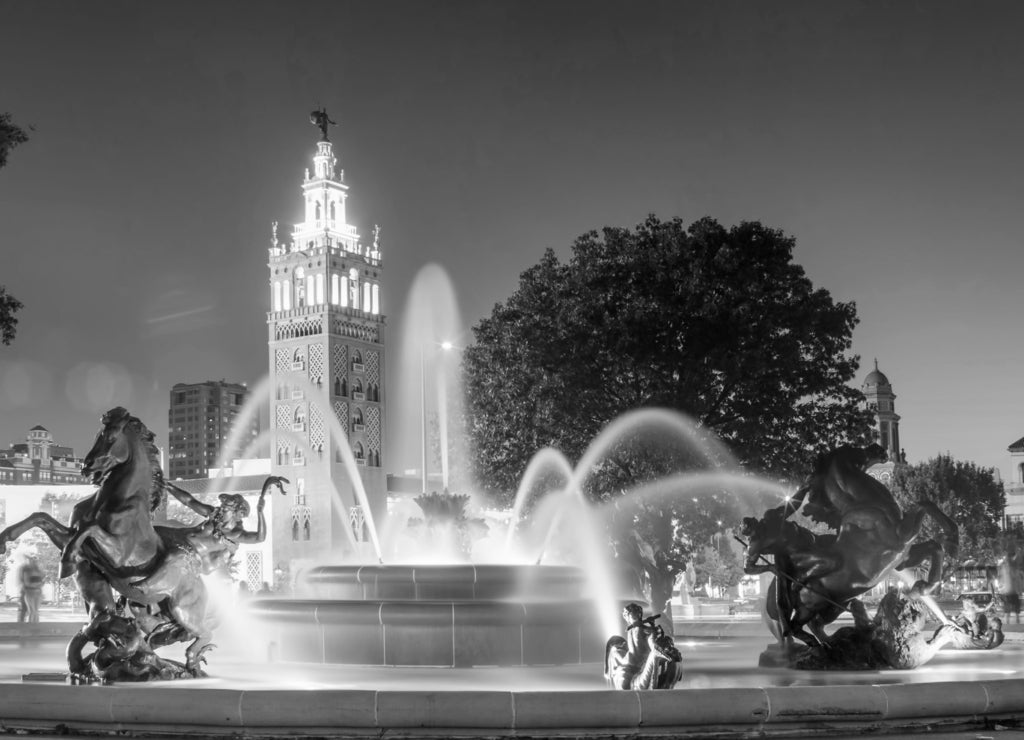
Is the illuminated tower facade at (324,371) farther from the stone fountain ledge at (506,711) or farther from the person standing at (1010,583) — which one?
the stone fountain ledge at (506,711)

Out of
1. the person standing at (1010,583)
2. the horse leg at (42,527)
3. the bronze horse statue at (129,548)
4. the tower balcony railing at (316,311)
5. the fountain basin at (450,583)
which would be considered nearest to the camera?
the horse leg at (42,527)

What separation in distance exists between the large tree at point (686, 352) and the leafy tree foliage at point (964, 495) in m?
→ 40.3

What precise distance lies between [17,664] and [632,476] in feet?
59.2

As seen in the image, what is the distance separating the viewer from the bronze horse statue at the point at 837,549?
545 inches

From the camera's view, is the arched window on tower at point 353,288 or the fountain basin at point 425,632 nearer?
the fountain basin at point 425,632

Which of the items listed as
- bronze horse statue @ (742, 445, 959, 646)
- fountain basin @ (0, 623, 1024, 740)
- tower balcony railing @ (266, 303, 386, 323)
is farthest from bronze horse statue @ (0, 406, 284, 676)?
tower balcony railing @ (266, 303, 386, 323)

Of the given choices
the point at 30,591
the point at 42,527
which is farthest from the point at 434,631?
the point at 30,591

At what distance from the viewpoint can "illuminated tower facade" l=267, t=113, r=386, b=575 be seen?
102625 millimetres

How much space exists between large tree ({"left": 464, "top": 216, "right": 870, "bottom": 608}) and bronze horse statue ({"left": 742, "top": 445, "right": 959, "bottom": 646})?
16.5 meters

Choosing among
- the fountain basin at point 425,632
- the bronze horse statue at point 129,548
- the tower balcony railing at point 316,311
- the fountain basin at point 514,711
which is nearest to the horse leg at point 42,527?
the bronze horse statue at point 129,548

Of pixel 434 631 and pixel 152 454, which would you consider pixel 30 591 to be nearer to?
pixel 434 631

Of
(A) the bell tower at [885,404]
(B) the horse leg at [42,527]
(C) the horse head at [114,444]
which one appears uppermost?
(A) the bell tower at [885,404]

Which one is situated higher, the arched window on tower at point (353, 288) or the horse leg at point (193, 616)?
the arched window on tower at point (353, 288)

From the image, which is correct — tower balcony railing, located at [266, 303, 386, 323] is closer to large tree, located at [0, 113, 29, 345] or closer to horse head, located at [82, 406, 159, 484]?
large tree, located at [0, 113, 29, 345]
